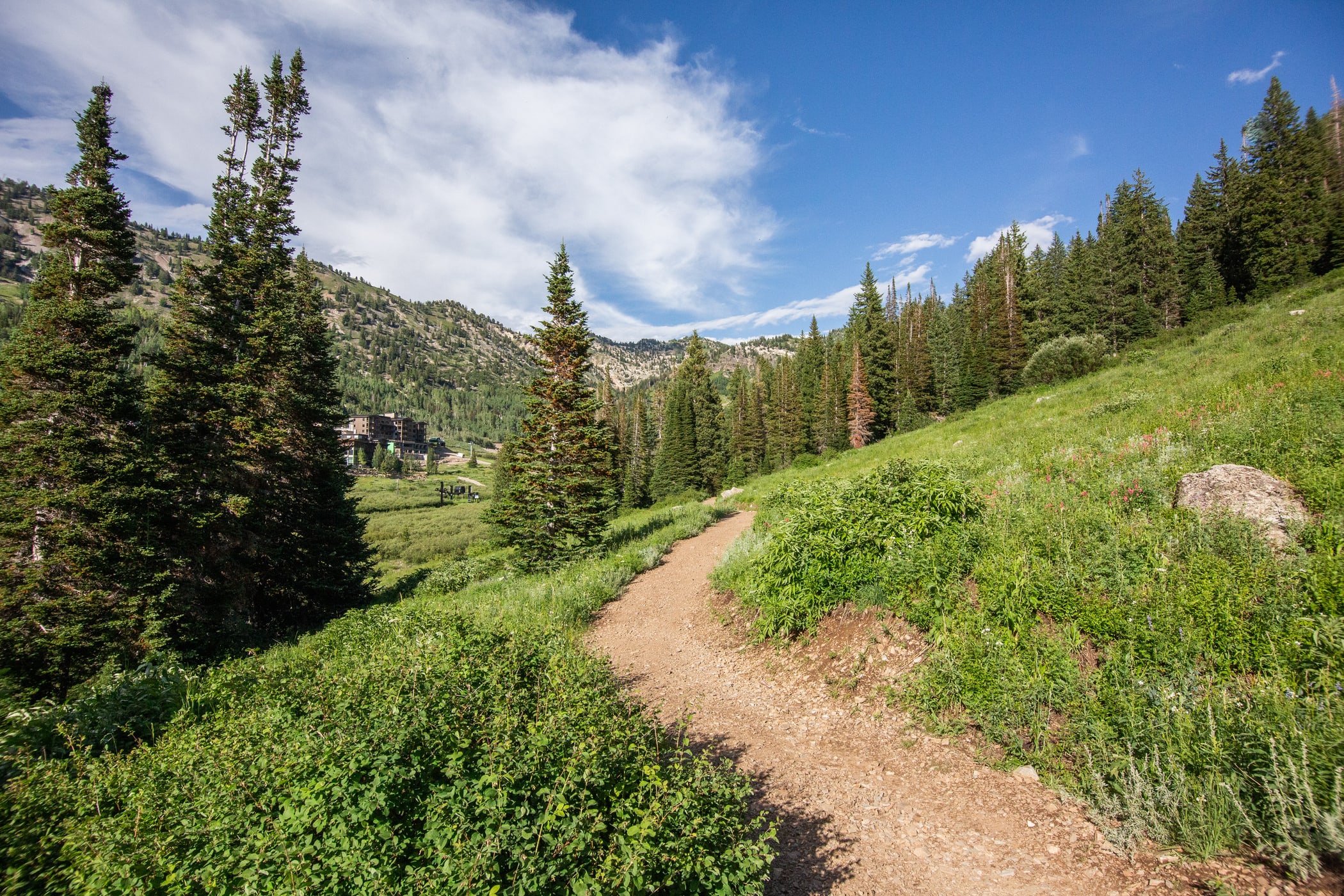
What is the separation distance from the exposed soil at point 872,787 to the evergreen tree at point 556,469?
26.1 feet

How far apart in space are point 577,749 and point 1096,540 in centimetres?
644

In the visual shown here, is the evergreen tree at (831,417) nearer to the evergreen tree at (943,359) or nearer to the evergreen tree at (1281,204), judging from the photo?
the evergreen tree at (943,359)

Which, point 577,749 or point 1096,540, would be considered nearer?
point 577,749

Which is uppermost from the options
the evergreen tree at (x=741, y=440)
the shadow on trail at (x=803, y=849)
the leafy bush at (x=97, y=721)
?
the evergreen tree at (x=741, y=440)

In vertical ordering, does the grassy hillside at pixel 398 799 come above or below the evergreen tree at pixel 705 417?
below

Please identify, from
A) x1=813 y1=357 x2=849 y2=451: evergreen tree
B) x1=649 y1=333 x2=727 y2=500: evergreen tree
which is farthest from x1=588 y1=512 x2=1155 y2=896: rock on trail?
x1=813 y1=357 x2=849 y2=451: evergreen tree

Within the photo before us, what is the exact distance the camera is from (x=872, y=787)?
4754mm

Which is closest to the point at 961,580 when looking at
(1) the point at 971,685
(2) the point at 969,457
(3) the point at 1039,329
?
(1) the point at 971,685

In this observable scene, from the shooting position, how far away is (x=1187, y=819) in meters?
3.46

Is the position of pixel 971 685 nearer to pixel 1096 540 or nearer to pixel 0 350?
pixel 1096 540

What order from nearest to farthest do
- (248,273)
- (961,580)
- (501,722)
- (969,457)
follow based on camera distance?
(501,722)
(961,580)
(969,457)
(248,273)

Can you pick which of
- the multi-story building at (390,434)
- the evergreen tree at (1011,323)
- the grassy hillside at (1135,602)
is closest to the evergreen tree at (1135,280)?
the evergreen tree at (1011,323)

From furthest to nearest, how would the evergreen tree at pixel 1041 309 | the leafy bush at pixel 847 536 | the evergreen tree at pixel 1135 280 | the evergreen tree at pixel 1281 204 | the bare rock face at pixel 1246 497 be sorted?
the evergreen tree at pixel 1041 309
the evergreen tree at pixel 1135 280
the evergreen tree at pixel 1281 204
the leafy bush at pixel 847 536
the bare rock face at pixel 1246 497

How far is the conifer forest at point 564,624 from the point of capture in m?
2.86
